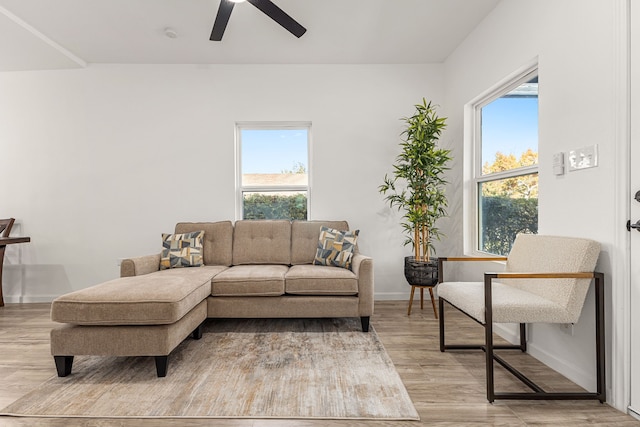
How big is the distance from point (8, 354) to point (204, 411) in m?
1.85

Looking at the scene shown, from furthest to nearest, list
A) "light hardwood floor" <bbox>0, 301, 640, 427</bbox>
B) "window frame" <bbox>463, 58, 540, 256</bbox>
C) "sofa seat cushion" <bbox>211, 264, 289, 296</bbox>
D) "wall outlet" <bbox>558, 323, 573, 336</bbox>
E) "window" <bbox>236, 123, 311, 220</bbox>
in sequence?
"window" <bbox>236, 123, 311, 220</bbox>, "window frame" <bbox>463, 58, 540, 256</bbox>, "sofa seat cushion" <bbox>211, 264, 289, 296</bbox>, "wall outlet" <bbox>558, 323, 573, 336</bbox>, "light hardwood floor" <bbox>0, 301, 640, 427</bbox>

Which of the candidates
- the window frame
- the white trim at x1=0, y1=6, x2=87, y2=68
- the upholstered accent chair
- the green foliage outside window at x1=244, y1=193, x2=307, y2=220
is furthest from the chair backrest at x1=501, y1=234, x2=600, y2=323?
the white trim at x1=0, y1=6, x2=87, y2=68

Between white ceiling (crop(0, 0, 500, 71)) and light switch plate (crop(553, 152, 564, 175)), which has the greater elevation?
white ceiling (crop(0, 0, 500, 71))

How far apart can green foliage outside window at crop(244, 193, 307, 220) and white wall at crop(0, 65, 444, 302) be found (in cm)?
19

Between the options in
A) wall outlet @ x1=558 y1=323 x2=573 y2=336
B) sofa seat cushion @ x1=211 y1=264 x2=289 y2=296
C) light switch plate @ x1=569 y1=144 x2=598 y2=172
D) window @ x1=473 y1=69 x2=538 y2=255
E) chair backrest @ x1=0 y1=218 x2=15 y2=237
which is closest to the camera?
light switch plate @ x1=569 y1=144 x2=598 y2=172

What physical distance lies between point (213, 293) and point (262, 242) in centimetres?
84

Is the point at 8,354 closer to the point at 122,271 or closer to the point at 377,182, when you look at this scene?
the point at 122,271

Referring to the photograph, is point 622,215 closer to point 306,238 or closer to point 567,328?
point 567,328

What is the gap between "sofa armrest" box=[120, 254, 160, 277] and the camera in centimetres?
296

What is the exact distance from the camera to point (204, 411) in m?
1.76

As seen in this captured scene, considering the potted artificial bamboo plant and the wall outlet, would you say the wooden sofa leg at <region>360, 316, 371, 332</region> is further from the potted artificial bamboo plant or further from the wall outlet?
the wall outlet

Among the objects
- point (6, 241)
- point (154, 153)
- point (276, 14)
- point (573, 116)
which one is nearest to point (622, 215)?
point (573, 116)

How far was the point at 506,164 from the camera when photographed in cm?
304

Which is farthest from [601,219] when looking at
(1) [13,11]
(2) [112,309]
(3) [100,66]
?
(3) [100,66]
